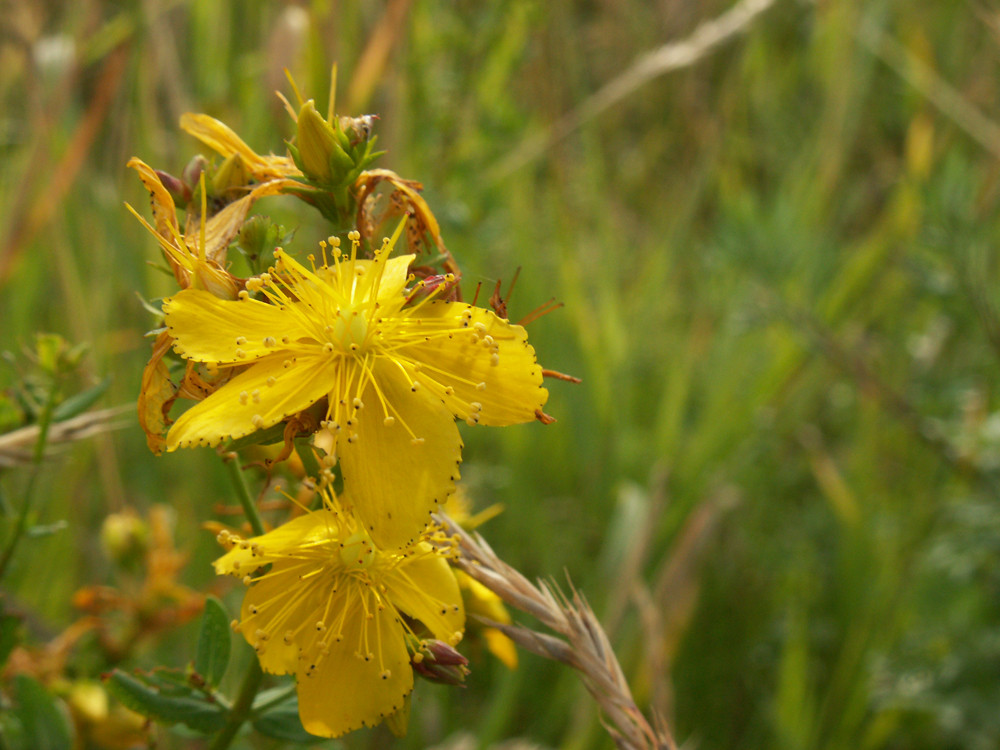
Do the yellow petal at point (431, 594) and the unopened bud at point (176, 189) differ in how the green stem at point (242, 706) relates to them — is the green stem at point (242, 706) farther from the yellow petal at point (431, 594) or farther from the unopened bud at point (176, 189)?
the unopened bud at point (176, 189)

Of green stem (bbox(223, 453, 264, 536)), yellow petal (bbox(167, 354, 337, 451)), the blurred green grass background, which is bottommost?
the blurred green grass background

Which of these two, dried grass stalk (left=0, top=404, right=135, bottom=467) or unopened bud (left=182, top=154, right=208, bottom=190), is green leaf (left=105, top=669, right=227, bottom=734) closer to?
dried grass stalk (left=0, top=404, right=135, bottom=467)

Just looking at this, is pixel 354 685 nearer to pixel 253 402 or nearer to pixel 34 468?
pixel 253 402

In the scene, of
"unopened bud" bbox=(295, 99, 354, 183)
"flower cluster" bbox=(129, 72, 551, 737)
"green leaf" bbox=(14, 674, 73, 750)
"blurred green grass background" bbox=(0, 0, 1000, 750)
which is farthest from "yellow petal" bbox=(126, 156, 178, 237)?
"blurred green grass background" bbox=(0, 0, 1000, 750)

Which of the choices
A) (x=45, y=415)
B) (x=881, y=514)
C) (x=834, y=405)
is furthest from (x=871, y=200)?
(x=45, y=415)

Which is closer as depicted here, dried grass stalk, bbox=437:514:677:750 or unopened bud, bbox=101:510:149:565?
dried grass stalk, bbox=437:514:677:750

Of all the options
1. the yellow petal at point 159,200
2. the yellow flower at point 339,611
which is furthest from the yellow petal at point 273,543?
the yellow petal at point 159,200

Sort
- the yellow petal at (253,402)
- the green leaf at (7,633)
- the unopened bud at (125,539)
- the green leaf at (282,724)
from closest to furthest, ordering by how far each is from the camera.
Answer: the yellow petal at (253,402)
the green leaf at (282,724)
the green leaf at (7,633)
the unopened bud at (125,539)
